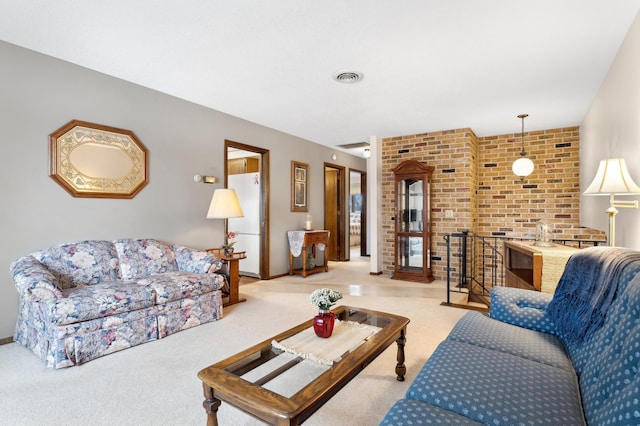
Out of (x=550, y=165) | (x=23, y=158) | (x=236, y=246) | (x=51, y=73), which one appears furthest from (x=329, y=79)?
(x=550, y=165)

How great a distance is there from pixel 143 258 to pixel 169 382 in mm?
1586

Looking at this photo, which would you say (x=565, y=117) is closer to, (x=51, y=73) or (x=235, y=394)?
(x=235, y=394)

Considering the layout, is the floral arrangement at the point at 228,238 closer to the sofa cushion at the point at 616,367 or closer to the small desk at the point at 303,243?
the small desk at the point at 303,243

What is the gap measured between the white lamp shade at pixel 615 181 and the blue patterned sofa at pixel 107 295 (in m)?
3.22

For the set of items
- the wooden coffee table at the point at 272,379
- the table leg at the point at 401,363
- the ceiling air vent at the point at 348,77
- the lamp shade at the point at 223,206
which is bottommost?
the table leg at the point at 401,363

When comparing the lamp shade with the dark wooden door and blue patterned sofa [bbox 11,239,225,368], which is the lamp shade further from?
the dark wooden door

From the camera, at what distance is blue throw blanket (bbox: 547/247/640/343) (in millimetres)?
1416

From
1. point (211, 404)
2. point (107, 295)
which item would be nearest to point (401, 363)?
point (211, 404)

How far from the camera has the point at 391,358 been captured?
2.42 meters

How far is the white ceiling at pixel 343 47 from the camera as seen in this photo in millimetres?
2162

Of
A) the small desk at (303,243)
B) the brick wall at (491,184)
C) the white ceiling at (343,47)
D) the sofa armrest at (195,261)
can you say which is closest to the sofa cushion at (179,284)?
the sofa armrest at (195,261)

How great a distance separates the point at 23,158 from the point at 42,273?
1113 millimetres

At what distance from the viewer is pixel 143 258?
3.30 meters

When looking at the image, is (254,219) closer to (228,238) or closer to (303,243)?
(303,243)
